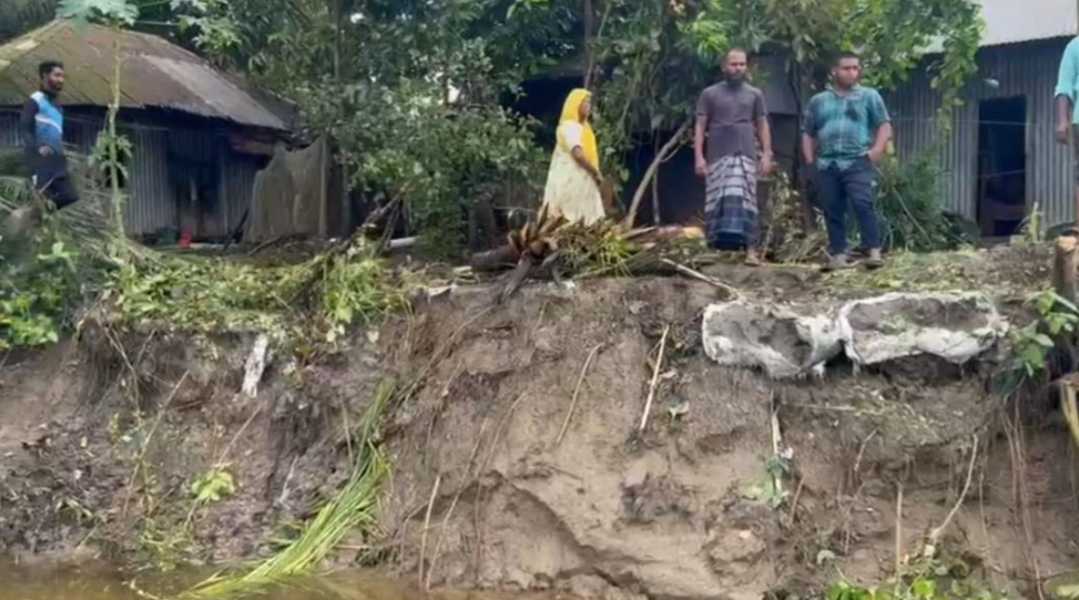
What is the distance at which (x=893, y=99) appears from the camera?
12.9 meters

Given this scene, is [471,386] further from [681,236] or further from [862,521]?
[862,521]

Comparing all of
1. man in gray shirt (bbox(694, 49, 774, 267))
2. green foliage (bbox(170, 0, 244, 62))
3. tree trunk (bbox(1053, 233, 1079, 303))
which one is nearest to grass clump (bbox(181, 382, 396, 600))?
man in gray shirt (bbox(694, 49, 774, 267))

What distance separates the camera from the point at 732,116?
8703mm

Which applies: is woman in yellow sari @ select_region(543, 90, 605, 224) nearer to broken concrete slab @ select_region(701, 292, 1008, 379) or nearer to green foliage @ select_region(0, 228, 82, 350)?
broken concrete slab @ select_region(701, 292, 1008, 379)

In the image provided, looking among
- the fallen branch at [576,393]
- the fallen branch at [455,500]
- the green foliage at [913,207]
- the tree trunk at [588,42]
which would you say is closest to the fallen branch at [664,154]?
the tree trunk at [588,42]

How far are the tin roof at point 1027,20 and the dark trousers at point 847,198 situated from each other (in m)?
3.94

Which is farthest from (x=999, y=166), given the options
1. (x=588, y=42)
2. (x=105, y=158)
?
(x=105, y=158)

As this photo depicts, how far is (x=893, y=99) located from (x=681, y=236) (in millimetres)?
5254

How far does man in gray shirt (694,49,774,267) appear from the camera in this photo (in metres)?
8.69

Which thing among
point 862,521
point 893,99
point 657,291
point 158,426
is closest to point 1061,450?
point 862,521

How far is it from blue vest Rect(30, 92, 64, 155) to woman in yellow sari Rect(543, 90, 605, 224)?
370 cm

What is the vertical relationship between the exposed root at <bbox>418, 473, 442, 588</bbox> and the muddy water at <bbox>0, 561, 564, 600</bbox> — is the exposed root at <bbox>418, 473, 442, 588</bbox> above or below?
above

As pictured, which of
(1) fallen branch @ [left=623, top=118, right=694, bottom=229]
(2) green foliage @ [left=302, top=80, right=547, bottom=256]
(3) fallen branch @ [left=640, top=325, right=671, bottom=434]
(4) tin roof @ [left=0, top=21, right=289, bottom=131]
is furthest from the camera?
(4) tin roof @ [left=0, top=21, right=289, bottom=131]

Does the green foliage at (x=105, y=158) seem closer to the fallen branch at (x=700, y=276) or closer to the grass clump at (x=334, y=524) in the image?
the grass clump at (x=334, y=524)
